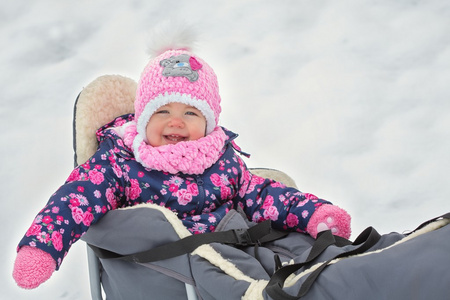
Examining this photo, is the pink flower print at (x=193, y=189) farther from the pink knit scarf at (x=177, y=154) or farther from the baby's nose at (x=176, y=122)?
the baby's nose at (x=176, y=122)

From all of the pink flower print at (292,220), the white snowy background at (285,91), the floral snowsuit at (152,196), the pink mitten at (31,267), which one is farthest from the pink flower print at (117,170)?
the white snowy background at (285,91)

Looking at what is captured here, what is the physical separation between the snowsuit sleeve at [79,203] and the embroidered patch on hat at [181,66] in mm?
255

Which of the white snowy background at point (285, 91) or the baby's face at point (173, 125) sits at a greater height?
the white snowy background at point (285, 91)

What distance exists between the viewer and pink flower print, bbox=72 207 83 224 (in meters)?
1.35

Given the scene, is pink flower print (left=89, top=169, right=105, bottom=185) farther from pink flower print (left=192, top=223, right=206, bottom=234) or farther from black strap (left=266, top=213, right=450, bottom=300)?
black strap (left=266, top=213, right=450, bottom=300)

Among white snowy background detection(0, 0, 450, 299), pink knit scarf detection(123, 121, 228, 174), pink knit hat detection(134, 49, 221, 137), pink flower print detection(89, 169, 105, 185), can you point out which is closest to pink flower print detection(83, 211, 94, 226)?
pink flower print detection(89, 169, 105, 185)

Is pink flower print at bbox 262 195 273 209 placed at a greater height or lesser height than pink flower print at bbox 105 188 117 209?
lesser

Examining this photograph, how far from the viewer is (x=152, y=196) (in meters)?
1.55

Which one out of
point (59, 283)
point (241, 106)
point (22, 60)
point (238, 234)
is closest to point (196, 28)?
point (238, 234)

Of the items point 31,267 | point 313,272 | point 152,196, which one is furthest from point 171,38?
point 313,272

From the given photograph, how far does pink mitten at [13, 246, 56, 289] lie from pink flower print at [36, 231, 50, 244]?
0.02m

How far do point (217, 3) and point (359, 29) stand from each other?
0.89 meters

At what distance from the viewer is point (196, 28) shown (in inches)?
72.2

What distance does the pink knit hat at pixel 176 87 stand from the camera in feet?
5.38
